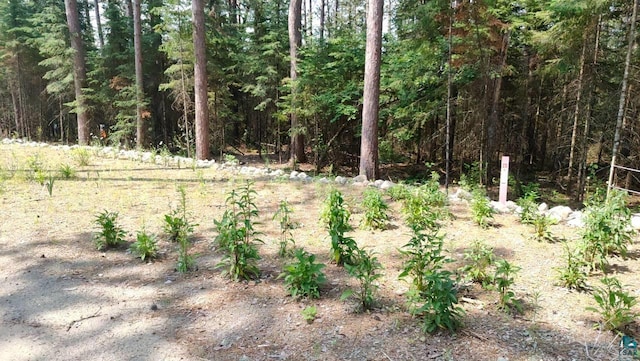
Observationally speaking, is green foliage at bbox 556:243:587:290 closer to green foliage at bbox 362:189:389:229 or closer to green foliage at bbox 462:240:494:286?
green foliage at bbox 462:240:494:286

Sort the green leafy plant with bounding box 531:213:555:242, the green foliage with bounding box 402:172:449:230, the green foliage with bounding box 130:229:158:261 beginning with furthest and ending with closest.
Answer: the green foliage with bounding box 402:172:449:230 < the green leafy plant with bounding box 531:213:555:242 < the green foliage with bounding box 130:229:158:261

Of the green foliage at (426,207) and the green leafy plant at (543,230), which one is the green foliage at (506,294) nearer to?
the green foliage at (426,207)

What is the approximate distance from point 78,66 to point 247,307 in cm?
1535

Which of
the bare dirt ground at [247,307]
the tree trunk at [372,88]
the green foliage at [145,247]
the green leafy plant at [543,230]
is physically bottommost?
the bare dirt ground at [247,307]

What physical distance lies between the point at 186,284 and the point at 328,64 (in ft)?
27.2

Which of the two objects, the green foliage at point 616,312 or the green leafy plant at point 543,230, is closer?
the green foliage at point 616,312

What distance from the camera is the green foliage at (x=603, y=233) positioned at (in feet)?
10.7

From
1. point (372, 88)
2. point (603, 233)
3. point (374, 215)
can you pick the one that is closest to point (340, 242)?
point (374, 215)

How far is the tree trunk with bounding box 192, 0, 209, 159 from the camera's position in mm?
9938

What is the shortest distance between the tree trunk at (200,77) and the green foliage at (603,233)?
931cm

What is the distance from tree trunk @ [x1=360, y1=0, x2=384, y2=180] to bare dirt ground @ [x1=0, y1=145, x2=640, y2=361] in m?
3.20

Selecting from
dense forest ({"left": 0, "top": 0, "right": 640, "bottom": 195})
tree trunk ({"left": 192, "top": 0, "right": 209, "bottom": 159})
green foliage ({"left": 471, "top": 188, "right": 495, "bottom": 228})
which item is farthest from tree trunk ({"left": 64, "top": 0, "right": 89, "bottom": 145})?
green foliage ({"left": 471, "top": 188, "right": 495, "bottom": 228})

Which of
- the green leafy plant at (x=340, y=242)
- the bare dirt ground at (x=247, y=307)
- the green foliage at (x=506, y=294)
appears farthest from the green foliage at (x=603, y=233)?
the green leafy plant at (x=340, y=242)

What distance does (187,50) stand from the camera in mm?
11898
